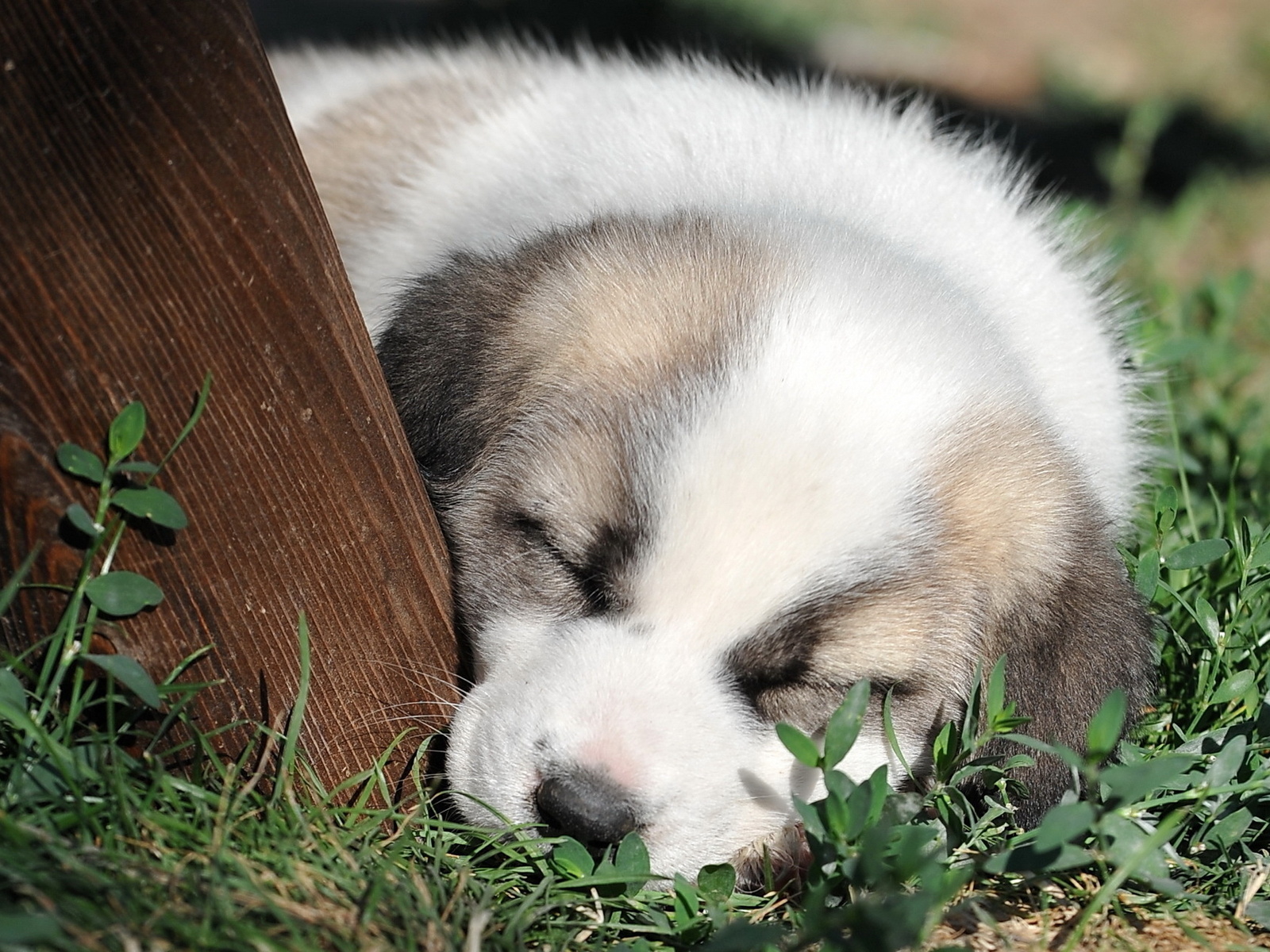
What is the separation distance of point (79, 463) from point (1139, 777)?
5.69ft

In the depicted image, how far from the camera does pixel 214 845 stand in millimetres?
1998

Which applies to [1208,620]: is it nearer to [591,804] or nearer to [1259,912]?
[1259,912]

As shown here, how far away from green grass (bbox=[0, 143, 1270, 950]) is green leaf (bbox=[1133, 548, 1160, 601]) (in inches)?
3.1

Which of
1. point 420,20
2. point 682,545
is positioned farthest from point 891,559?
point 420,20

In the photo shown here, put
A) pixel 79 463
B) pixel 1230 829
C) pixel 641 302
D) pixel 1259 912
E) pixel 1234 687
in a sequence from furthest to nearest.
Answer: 1. pixel 1234 687
2. pixel 641 302
3. pixel 1230 829
4. pixel 1259 912
5. pixel 79 463

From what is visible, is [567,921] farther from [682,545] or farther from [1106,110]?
[1106,110]

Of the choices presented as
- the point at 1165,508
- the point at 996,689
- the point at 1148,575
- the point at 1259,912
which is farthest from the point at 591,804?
the point at 1165,508

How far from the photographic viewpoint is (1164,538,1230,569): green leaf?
2.78 meters

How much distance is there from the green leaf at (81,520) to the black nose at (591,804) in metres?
0.85

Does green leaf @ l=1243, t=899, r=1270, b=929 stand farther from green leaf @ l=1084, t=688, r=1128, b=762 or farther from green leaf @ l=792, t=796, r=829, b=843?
green leaf @ l=792, t=796, r=829, b=843

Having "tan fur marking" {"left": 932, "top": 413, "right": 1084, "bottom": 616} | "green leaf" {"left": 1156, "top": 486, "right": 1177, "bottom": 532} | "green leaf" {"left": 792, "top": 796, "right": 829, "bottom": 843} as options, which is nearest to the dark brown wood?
"green leaf" {"left": 792, "top": 796, "right": 829, "bottom": 843}

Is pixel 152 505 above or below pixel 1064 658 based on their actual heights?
above

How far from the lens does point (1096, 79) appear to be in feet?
26.3

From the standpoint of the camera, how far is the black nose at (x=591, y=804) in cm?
224
